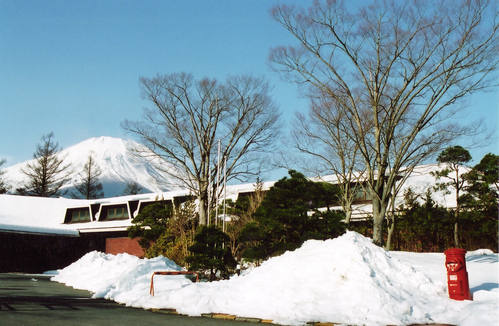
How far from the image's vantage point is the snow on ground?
7867 millimetres

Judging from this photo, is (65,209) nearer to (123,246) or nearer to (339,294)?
(123,246)

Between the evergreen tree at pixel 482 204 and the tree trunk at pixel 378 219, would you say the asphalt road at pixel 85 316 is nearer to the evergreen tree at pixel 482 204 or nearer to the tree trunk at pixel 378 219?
the tree trunk at pixel 378 219

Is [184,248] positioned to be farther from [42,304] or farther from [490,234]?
[490,234]

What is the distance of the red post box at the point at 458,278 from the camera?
890 centimetres

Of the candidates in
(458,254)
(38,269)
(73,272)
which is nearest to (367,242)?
(458,254)

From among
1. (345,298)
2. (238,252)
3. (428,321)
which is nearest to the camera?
(428,321)

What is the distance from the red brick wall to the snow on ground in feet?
72.0

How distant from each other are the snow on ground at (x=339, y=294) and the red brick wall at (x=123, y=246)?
2194 cm

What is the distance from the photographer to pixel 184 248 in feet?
64.7

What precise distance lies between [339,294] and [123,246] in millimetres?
27755

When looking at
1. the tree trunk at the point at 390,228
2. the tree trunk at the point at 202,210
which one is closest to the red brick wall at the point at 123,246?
the tree trunk at the point at 202,210

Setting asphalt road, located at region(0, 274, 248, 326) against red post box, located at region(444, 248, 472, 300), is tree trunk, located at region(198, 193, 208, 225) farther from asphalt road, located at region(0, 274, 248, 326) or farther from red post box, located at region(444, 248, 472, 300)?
red post box, located at region(444, 248, 472, 300)

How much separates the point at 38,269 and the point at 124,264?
55.9 feet

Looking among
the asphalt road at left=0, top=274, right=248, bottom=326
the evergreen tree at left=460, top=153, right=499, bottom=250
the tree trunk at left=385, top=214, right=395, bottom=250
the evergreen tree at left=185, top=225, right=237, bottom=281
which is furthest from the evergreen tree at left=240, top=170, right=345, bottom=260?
the evergreen tree at left=460, top=153, right=499, bottom=250
